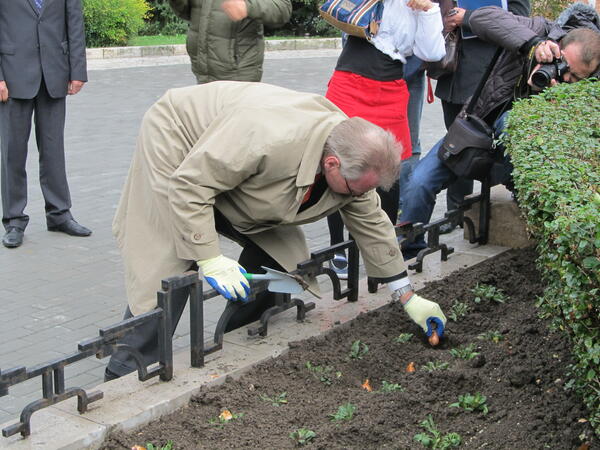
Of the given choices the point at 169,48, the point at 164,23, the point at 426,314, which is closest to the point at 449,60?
the point at 426,314

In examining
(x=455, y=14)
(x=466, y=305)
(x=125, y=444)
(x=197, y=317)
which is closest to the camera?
(x=125, y=444)

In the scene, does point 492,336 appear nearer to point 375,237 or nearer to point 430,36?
point 375,237

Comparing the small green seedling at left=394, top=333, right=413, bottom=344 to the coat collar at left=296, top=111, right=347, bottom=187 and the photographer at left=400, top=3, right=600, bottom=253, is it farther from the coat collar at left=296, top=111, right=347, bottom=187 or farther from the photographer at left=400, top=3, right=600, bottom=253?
the photographer at left=400, top=3, right=600, bottom=253

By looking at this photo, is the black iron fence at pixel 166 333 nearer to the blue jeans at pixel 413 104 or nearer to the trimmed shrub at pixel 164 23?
the blue jeans at pixel 413 104

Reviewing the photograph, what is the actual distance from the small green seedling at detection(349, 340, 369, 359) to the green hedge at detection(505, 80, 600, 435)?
859mm

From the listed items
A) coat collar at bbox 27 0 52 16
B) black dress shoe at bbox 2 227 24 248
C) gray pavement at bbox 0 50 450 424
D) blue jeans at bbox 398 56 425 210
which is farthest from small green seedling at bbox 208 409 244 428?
coat collar at bbox 27 0 52 16

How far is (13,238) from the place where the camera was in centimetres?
605

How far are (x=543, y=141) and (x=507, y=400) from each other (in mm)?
1325

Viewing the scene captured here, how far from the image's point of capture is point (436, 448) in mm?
3143

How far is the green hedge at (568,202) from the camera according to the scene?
269 centimetres

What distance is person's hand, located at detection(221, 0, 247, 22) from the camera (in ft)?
17.6

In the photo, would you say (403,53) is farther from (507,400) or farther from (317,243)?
(507,400)

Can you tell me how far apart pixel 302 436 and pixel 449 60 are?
10.7 ft

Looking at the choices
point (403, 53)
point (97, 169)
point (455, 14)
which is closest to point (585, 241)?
point (403, 53)
